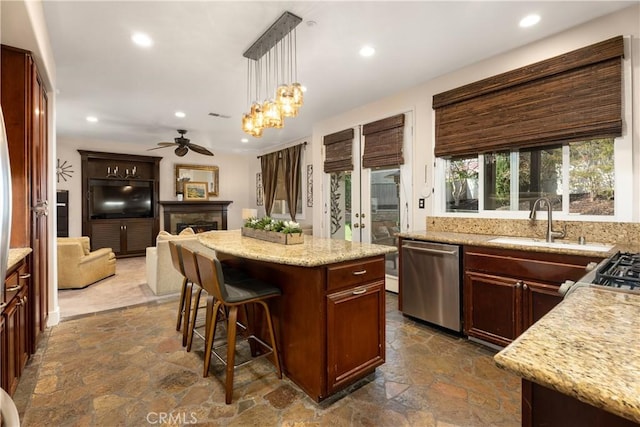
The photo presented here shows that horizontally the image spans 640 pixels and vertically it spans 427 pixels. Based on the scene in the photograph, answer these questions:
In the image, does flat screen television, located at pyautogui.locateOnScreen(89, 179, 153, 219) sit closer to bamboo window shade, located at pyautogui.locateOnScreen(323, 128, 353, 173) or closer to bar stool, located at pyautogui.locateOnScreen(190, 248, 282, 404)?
bamboo window shade, located at pyautogui.locateOnScreen(323, 128, 353, 173)

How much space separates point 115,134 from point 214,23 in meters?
5.01

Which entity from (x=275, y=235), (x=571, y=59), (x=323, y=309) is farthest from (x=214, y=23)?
(x=571, y=59)

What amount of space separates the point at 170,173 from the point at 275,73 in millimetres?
5295

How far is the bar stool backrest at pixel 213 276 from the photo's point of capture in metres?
1.85

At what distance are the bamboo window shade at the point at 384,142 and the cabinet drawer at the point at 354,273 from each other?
7.16ft

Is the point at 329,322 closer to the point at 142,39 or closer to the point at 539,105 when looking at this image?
the point at 539,105

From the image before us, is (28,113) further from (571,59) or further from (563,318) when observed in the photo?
(571,59)

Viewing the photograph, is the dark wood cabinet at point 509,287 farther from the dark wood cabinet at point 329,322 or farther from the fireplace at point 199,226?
the fireplace at point 199,226

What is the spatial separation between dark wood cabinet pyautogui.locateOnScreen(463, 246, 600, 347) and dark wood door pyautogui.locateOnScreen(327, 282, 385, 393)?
3.43 feet

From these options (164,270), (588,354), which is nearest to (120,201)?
(164,270)

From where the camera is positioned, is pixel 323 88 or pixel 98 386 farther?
pixel 323 88

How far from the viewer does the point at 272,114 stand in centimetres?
263

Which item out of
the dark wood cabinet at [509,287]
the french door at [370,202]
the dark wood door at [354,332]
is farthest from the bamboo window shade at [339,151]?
the dark wood door at [354,332]

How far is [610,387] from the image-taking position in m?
0.52
